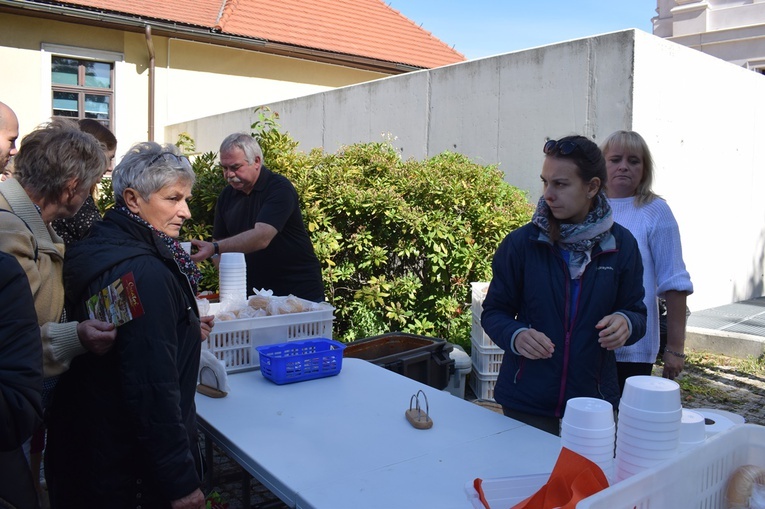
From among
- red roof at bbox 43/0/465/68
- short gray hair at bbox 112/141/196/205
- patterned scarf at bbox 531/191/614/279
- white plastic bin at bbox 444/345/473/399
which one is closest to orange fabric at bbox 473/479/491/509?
patterned scarf at bbox 531/191/614/279

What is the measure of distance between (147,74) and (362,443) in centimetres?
1373

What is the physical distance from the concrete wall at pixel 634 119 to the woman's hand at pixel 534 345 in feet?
14.6

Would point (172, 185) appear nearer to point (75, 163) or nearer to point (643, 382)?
point (75, 163)

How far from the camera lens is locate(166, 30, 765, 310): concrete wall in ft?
20.4

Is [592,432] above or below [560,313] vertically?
below

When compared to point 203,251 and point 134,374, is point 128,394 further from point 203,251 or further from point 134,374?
point 203,251

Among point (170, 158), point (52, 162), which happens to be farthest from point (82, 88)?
point (170, 158)

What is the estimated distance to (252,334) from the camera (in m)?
3.12

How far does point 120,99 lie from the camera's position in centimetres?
1389

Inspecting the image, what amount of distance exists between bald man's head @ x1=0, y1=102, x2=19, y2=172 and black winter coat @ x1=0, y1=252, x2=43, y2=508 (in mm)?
1399

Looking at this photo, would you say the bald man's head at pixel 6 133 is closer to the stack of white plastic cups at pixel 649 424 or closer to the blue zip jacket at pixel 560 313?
the blue zip jacket at pixel 560 313

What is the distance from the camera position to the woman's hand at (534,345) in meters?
2.19

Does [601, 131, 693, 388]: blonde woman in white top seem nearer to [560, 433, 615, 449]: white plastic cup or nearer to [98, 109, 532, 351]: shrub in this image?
[560, 433, 615, 449]: white plastic cup

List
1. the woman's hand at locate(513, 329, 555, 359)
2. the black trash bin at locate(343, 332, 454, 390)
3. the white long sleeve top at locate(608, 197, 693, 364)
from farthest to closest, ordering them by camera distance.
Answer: the black trash bin at locate(343, 332, 454, 390) < the white long sleeve top at locate(608, 197, 693, 364) < the woman's hand at locate(513, 329, 555, 359)
